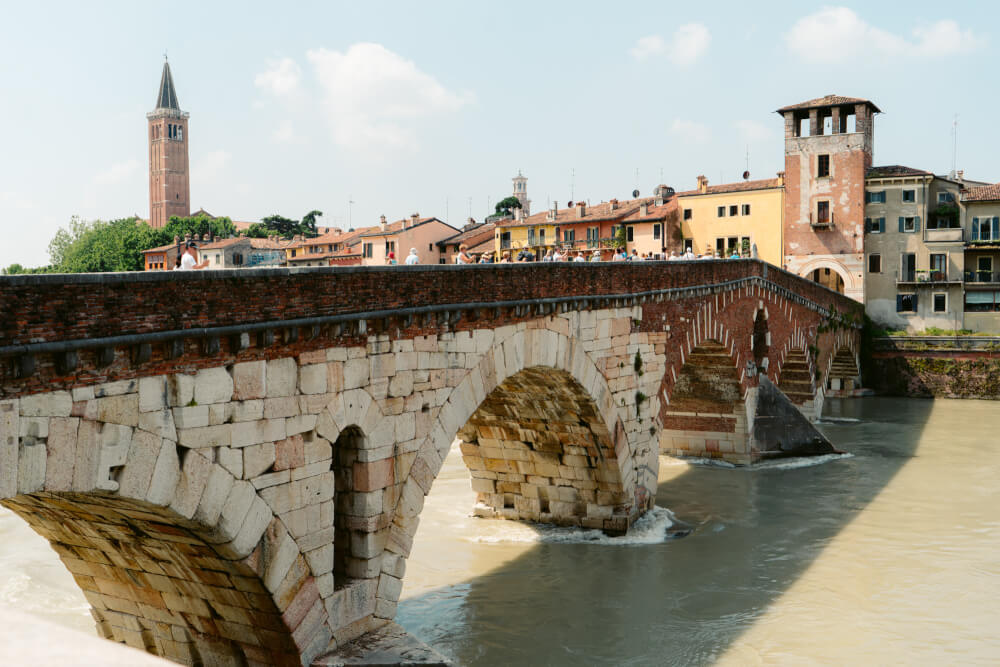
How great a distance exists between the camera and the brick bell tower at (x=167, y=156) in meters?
97.4

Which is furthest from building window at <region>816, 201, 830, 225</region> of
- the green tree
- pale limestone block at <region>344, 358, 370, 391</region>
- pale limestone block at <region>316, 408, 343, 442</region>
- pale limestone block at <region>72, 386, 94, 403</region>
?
the green tree

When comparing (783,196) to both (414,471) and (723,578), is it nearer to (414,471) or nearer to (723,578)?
(723,578)

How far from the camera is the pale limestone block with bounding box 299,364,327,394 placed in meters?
8.03

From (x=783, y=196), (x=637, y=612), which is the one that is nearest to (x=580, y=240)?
(x=783, y=196)

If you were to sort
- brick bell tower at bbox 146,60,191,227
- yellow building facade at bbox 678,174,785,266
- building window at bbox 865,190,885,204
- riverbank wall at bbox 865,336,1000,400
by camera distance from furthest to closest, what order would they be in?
brick bell tower at bbox 146,60,191,227, yellow building facade at bbox 678,174,785,266, building window at bbox 865,190,885,204, riverbank wall at bbox 865,336,1000,400

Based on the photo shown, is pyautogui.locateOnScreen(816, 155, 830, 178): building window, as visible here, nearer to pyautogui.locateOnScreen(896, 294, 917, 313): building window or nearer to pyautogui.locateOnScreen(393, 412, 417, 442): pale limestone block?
pyautogui.locateOnScreen(896, 294, 917, 313): building window

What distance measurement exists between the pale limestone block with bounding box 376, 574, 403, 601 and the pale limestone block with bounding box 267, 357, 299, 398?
237cm

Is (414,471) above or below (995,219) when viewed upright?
below

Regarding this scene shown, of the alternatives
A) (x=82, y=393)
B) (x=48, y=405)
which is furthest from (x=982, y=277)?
(x=48, y=405)

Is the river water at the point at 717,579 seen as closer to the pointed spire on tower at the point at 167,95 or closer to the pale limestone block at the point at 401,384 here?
the pale limestone block at the point at 401,384

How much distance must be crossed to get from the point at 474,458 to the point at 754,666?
6443mm

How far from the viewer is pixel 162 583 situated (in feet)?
27.7

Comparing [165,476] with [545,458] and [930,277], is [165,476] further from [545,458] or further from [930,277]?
[930,277]

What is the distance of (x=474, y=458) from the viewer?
15727 mm
